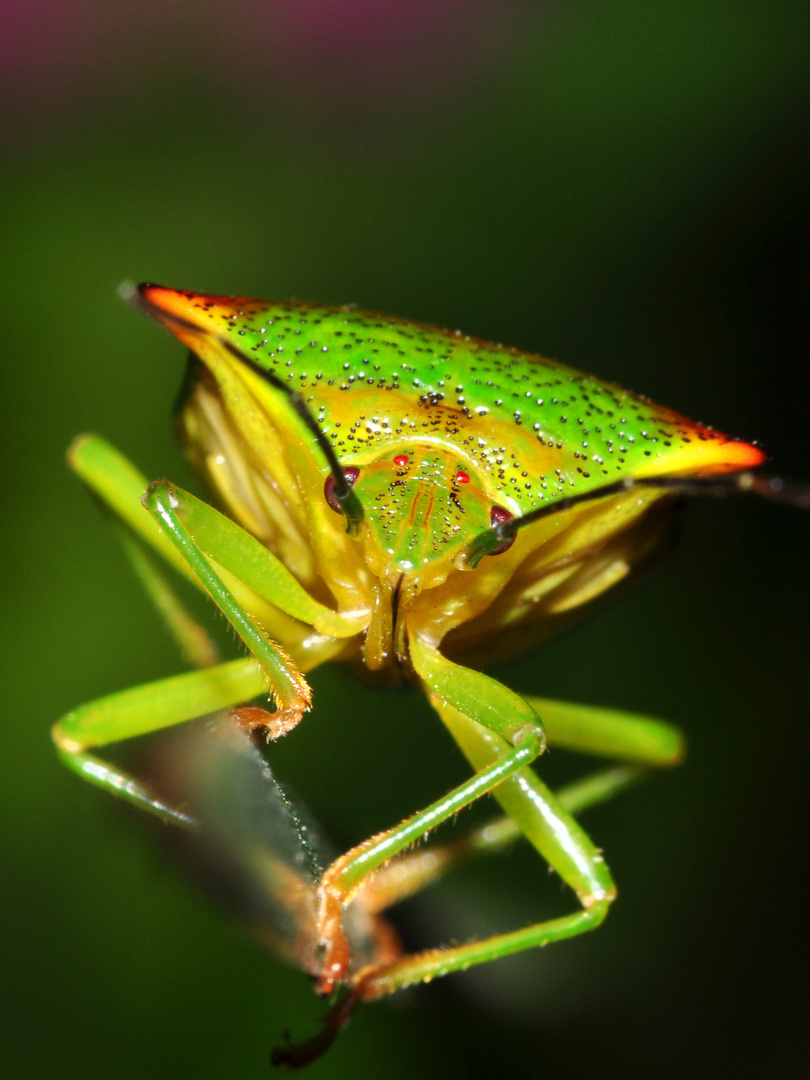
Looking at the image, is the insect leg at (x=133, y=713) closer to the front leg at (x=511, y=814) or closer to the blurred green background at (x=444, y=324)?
the blurred green background at (x=444, y=324)

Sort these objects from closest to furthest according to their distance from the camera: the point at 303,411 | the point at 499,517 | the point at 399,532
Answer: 1. the point at 303,411
2. the point at 399,532
3. the point at 499,517

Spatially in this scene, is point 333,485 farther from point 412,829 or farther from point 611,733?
point 611,733

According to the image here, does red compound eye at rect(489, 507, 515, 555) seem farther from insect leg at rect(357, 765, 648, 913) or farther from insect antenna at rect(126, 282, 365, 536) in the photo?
insect leg at rect(357, 765, 648, 913)

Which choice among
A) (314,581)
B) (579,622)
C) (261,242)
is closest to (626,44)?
(261,242)

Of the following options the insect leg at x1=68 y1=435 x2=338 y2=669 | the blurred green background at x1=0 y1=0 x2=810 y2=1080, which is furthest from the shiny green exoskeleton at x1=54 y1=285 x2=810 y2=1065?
the blurred green background at x1=0 y1=0 x2=810 y2=1080

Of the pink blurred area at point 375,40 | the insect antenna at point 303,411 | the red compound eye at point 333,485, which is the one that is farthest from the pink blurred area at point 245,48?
the red compound eye at point 333,485

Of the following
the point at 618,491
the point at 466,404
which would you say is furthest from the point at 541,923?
the point at 466,404
